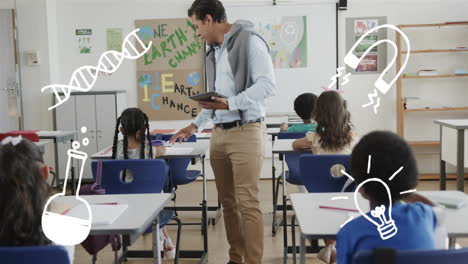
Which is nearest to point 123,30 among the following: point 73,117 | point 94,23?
point 94,23

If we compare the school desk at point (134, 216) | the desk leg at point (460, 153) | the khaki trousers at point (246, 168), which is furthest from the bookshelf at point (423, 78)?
the school desk at point (134, 216)

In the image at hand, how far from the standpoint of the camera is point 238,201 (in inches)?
107

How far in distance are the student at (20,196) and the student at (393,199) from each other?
768 mm

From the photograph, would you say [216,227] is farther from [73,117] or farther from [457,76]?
[457,76]

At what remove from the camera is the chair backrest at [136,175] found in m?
2.67

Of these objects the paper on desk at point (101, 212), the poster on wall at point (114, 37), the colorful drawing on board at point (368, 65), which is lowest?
the paper on desk at point (101, 212)

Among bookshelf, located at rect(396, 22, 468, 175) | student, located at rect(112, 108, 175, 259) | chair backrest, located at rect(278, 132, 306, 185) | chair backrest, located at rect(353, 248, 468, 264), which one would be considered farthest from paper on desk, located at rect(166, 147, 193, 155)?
bookshelf, located at rect(396, 22, 468, 175)

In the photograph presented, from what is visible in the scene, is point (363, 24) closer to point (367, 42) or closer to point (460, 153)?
point (367, 42)

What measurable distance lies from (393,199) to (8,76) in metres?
5.84

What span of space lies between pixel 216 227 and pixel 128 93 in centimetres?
263

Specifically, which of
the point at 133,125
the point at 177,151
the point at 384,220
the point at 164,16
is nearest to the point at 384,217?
the point at 384,220

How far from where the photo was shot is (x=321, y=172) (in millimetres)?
2635

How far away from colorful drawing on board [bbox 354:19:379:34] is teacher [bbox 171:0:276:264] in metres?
3.69

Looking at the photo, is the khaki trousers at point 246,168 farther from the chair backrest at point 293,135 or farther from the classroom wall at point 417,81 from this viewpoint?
the classroom wall at point 417,81
